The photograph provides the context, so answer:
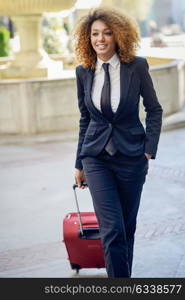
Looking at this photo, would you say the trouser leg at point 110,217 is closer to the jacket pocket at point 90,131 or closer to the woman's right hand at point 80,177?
the jacket pocket at point 90,131

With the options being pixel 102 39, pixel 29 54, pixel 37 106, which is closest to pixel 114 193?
pixel 102 39

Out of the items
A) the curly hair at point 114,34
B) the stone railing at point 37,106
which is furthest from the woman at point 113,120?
the stone railing at point 37,106

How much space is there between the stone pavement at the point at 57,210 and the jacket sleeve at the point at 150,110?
1.27 m

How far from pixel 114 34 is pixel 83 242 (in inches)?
61.7

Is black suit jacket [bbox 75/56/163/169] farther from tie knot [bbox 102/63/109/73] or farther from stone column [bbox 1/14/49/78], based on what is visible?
stone column [bbox 1/14/49/78]

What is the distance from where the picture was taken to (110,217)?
4.79 meters

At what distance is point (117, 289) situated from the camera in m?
4.74

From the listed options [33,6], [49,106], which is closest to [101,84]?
[49,106]

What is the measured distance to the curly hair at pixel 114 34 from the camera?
477 cm

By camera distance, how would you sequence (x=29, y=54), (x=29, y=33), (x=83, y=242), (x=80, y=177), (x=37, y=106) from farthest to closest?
(x=29, y=33) → (x=29, y=54) → (x=37, y=106) → (x=83, y=242) → (x=80, y=177)

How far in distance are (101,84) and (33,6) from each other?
9.59 m

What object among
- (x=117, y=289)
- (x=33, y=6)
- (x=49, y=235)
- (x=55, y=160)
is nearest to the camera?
(x=117, y=289)

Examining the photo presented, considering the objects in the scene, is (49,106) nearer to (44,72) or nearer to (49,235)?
(44,72)

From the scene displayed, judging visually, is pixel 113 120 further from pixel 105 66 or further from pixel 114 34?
pixel 114 34
